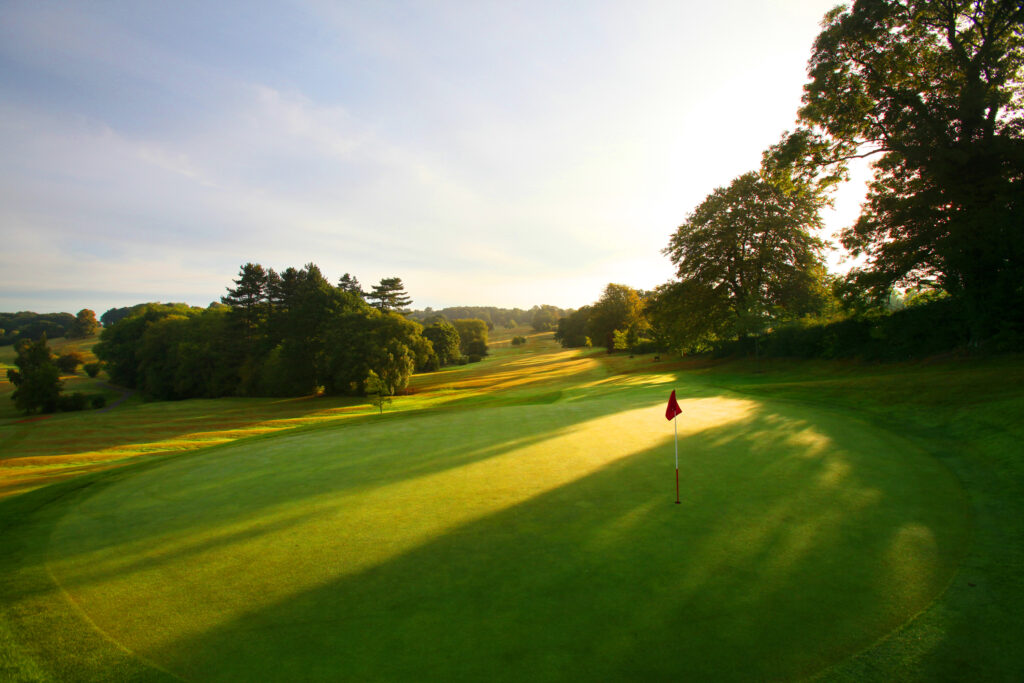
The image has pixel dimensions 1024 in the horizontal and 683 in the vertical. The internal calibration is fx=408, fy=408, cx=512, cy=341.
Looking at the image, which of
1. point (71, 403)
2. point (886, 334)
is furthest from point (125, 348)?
point (886, 334)

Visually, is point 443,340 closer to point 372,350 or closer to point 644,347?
point 372,350

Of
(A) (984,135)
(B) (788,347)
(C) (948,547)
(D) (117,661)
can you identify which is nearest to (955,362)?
(A) (984,135)

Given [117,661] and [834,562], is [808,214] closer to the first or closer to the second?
[834,562]

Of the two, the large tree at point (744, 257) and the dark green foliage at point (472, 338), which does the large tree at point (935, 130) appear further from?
the dark green foliage at point (472, 338)

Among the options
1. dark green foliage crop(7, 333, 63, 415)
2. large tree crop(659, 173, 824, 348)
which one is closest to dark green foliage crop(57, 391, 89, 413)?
dark green foliage crop(7, 333, 63, 415)

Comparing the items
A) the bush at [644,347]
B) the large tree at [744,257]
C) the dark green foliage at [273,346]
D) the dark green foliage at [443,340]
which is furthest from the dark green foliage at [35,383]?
the bush at [644,347]

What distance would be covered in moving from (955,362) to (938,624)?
67.6 ft

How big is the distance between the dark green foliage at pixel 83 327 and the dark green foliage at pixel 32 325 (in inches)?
172

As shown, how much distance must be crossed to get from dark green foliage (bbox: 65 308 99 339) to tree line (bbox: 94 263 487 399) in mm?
67554

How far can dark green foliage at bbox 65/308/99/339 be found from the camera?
11562 centimetres

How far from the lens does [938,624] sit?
385 cm

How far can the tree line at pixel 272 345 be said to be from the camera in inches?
1768

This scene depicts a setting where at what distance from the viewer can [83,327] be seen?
115938 mm

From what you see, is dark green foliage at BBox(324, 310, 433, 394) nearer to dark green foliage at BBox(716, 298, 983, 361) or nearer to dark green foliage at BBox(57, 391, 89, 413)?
dark green foliage at BBox(57, 391, 89, 413)
